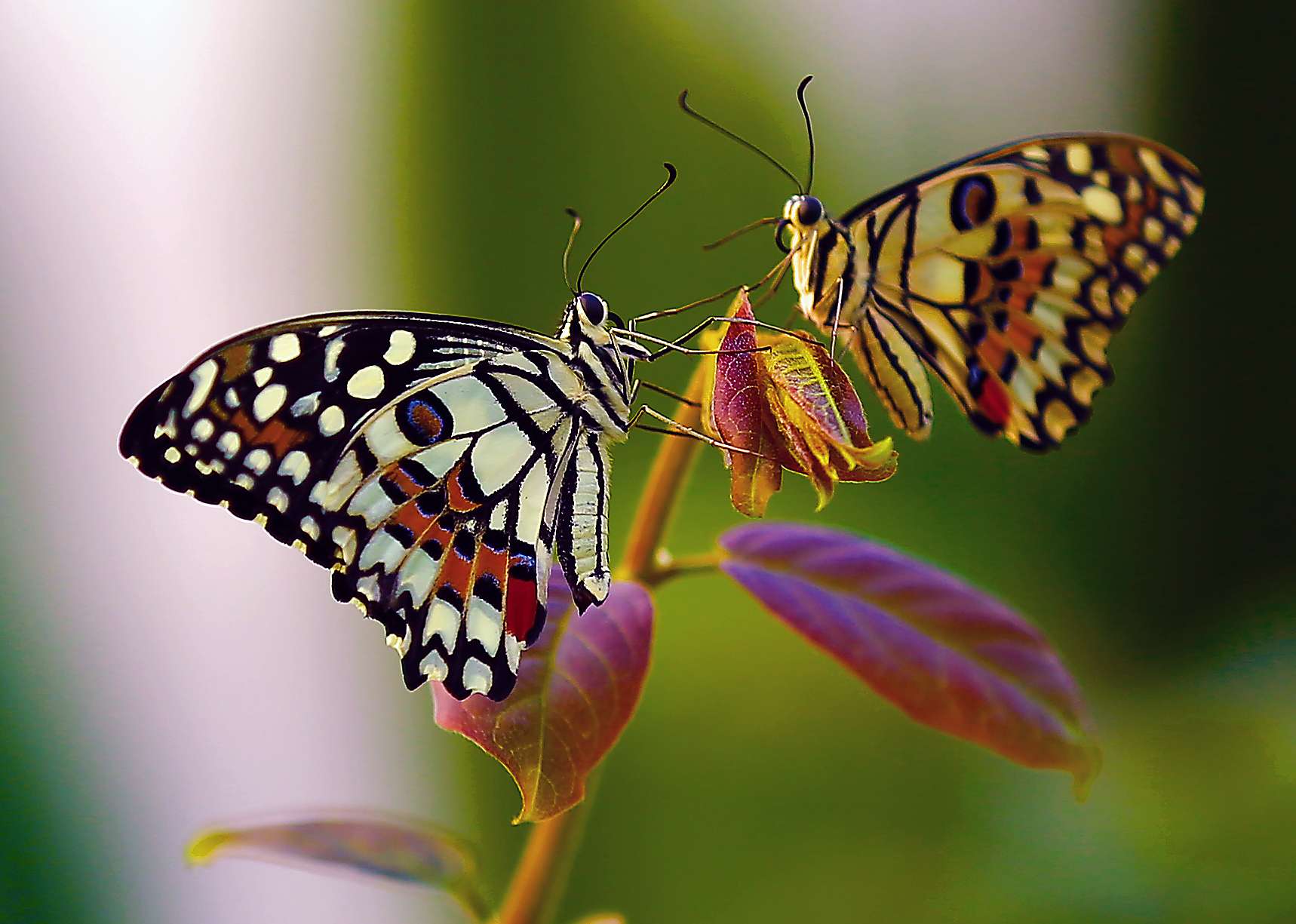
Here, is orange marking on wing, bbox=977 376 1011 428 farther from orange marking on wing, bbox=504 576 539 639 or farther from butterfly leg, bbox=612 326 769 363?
orange marking on wing, bbox=504 576 539 639

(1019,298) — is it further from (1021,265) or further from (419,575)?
(419,575)

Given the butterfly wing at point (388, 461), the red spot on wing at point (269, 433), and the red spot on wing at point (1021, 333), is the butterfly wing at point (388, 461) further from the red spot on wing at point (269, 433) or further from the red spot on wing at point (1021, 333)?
the red spot on wing at point (1021, 333)

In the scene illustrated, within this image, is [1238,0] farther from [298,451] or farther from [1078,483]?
[298,451]

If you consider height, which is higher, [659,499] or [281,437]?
[281,437]

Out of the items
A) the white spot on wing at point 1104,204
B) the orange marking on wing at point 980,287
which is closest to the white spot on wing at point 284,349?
the orange marking on wing at point 980,287

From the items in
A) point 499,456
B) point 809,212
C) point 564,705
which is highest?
point 809,212

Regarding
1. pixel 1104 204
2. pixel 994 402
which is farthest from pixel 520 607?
pixel 1104 204

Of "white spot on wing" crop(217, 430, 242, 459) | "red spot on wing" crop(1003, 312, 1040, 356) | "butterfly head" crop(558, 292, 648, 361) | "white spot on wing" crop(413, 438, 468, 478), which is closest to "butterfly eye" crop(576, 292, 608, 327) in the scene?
"butterfly head" crop(558, 292, 648, 361)

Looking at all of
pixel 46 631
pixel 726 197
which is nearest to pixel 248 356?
pixel 726 197
